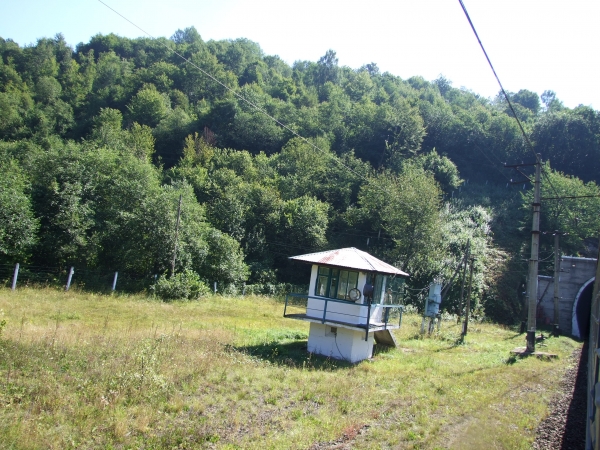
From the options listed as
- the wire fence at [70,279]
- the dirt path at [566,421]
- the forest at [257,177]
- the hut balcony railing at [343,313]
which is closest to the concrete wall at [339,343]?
the hut balcony railing at [343,313]

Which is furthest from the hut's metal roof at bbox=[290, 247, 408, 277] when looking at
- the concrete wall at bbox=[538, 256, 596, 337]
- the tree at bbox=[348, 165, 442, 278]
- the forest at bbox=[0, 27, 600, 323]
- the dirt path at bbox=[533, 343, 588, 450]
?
the concrete wall at bbox=[538, 256, 596, 337]

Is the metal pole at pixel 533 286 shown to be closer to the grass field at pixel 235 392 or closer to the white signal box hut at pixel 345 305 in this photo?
the grass field at pixel 235 392

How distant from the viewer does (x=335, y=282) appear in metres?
16.8

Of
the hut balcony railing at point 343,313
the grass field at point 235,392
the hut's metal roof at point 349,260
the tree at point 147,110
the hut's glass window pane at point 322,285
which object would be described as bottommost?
the grass field at point 235,392

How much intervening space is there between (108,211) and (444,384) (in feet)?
89.9

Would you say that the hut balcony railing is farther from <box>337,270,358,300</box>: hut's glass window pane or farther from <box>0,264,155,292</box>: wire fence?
<box>0,264,155,292</box>: wire fence

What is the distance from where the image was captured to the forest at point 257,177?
30.9 m

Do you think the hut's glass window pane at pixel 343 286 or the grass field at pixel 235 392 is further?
the hut's glass window pane at pixel 343 286

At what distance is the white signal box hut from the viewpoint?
52.6 feet

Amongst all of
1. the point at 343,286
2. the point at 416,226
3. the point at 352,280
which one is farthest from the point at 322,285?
the point at 416,226

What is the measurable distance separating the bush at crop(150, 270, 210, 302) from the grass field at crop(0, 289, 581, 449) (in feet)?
28.9

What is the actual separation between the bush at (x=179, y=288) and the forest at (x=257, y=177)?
1.76 m

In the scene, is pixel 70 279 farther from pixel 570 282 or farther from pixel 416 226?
pixel 570 282

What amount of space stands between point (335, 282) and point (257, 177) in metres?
37.1
